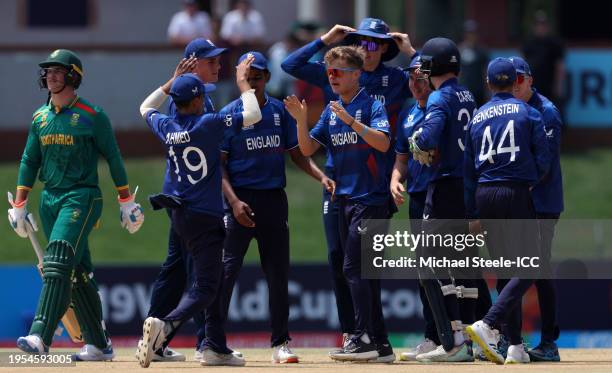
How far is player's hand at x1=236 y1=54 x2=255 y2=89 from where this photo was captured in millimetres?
11344

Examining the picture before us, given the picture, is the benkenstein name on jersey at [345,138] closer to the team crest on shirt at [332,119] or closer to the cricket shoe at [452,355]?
the team crest on shirt at [332,119]

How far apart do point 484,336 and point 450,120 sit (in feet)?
5.53

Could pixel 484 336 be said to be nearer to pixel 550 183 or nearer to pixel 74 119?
pixel 550 183

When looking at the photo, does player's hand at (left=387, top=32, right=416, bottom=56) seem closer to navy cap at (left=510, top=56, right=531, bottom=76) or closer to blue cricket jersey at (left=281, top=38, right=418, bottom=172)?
blue cricket jersey at (left=281, top=38, right=418, bottom=172)

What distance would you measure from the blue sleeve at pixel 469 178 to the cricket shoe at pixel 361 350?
1.23 metres

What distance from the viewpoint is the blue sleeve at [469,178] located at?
440 inches

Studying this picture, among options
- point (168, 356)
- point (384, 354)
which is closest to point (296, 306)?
point (168, 356)

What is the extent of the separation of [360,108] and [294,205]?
10.7 metres

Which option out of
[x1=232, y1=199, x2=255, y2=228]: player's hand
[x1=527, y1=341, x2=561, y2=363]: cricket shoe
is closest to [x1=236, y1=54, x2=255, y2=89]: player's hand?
[x1=232, y1=199, x2=255, y2=228]: player's hand

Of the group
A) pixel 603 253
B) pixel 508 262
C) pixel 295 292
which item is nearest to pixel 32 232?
pixel 508 262

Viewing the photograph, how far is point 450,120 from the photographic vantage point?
37.2 ft

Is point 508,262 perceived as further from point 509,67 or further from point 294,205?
point 294,205

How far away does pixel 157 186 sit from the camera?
2202 centimetres

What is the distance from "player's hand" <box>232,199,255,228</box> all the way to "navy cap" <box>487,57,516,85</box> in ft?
6.90
